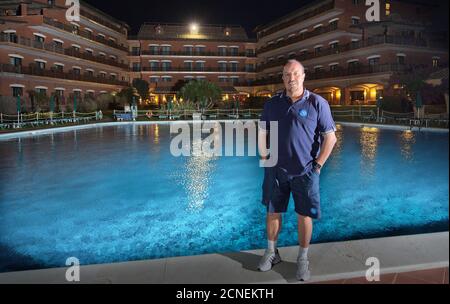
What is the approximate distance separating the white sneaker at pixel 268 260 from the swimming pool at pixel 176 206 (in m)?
1.04

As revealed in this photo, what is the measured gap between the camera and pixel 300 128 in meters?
2.98

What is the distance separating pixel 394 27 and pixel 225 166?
103ft

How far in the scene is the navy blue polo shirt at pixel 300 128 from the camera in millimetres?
2975

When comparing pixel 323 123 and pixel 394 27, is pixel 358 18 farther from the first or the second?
pixel 323 123

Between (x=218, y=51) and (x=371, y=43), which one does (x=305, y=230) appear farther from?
(x=218, y=51)

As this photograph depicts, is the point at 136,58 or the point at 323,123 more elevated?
the point at 136,58

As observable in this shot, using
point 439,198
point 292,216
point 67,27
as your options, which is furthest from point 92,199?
point 67,27

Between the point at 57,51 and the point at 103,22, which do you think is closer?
the point at 57,51

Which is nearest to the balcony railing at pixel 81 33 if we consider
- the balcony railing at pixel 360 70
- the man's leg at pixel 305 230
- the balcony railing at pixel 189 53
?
the balcony railing at pixel 189 53

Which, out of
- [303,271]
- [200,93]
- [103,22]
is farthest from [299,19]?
[303,271]

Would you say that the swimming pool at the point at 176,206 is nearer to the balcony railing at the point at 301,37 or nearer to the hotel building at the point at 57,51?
the hotel building at the point at 57,51

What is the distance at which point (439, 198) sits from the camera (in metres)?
6.16

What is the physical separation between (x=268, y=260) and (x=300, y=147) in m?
0.93

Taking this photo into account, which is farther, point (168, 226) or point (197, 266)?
point (168, 226)
